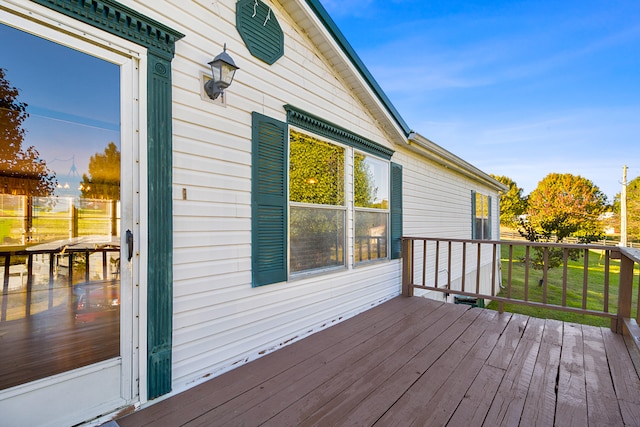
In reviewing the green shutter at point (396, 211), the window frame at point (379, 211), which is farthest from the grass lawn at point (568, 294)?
the window frame at point (379, 211)

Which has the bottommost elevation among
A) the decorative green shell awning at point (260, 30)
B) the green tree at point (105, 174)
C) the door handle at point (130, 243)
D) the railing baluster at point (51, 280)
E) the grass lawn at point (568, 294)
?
the grass lawn at point (568, 294)

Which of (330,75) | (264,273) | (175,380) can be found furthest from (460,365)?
(330,75)

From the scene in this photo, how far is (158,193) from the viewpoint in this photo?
182cm

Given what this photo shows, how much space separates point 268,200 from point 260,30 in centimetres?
152

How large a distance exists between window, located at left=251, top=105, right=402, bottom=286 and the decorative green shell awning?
0.52m

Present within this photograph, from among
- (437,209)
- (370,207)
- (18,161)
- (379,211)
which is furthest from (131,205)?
(437,209)

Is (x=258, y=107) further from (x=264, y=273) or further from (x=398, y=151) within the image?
(x=398, y=151)

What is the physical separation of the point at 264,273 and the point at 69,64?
6.09 ft

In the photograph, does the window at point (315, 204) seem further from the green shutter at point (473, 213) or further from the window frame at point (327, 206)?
the green shutter at point (473, 213)

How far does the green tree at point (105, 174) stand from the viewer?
1.72m

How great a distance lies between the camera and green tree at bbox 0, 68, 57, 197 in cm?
159

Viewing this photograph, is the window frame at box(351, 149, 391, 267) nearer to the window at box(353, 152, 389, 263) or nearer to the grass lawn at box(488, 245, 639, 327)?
the window at box(353, 152, 389, 263)

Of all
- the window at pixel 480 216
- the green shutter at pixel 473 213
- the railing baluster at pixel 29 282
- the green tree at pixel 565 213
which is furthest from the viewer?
the green tree at pixel 565 213

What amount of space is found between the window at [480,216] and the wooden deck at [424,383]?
570 cm
